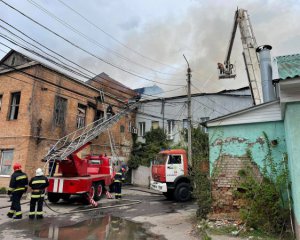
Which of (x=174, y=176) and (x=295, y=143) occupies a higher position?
(x=295, y=143)

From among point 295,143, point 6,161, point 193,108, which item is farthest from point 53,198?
point 193,108

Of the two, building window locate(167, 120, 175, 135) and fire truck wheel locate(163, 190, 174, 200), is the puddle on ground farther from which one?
building window locate(167, 120, 175, 135)

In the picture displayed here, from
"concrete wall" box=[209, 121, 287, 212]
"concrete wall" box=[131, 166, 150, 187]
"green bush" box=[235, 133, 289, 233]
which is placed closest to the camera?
"green bush" box=[235, 133, 289, 233]

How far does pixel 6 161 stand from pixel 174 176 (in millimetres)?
9938

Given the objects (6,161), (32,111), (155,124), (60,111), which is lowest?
(6,161)

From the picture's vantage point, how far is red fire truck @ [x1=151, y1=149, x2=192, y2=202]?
41.0ft

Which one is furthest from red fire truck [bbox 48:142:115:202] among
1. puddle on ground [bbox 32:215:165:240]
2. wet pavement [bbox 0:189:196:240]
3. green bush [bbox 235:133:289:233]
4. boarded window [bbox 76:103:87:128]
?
green bush [bbox 235:133:289:233]

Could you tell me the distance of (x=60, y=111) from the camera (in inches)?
664

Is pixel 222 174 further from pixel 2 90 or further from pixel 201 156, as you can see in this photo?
pixel 2 90

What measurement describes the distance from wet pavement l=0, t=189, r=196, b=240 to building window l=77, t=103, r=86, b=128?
Result: 8.84m

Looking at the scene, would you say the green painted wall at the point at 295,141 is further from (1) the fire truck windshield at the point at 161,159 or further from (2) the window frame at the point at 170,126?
(2) the window frame at the point at 170,126

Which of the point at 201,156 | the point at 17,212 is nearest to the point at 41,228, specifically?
the point at 17,212

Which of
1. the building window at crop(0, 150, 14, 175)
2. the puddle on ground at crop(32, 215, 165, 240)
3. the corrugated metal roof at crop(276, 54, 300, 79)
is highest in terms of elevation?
the corrugated metal roof at crop(276, 54, 300, 79)

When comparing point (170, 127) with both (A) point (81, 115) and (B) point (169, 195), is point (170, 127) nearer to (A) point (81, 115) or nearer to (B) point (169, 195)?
(A) point (81, 115)
